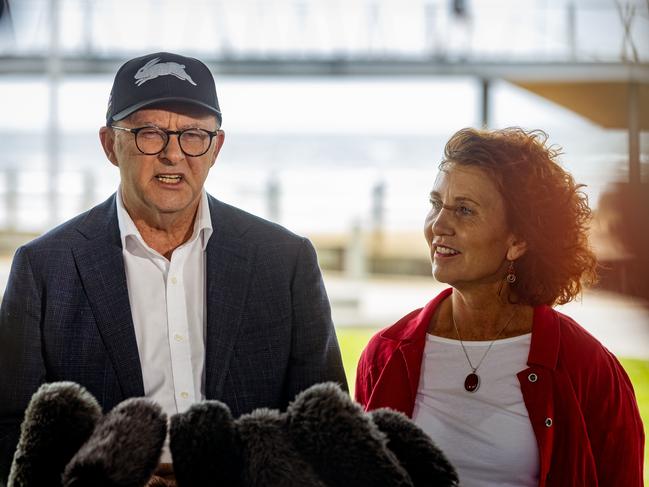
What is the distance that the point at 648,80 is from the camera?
0.72 meters

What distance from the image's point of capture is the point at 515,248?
5.04ft

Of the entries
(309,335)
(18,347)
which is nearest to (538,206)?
(309,335)

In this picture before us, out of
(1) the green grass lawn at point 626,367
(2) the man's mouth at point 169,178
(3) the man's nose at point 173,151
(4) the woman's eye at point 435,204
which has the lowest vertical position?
(1) the green grass lawn at point 626,367

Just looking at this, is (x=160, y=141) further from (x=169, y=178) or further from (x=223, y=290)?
(x=223, y=290)

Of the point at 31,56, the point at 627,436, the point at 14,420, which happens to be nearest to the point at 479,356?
the point at 627,436

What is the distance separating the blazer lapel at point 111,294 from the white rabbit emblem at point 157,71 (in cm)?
27

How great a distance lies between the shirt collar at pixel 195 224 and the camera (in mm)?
1390

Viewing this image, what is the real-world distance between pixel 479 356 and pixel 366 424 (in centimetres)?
87

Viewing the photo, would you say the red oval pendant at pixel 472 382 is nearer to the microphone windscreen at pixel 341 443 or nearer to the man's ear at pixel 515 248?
the man's ear at pixel 515 248

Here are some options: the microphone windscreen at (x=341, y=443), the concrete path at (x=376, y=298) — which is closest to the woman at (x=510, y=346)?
the microphone windscreen at (x=341, y=443)

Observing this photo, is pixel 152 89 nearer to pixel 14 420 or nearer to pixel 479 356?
pixel 14 420

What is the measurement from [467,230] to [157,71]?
63 cm

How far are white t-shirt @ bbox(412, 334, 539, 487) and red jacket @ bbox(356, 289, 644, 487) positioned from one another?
0.03 metres

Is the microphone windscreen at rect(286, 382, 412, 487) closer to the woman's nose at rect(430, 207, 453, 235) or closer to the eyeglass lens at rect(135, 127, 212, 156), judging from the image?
the eyeglass lens at rect(135, 127, 212, 156)
